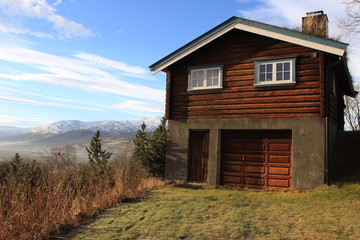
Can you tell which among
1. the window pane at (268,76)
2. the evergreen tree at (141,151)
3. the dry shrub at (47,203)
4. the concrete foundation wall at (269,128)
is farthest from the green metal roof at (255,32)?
the dry shrub at (47,203)

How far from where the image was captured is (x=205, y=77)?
44.5 feet

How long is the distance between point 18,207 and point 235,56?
33.2ft

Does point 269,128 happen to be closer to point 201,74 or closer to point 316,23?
point 201,74

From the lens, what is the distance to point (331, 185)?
34.8 feet

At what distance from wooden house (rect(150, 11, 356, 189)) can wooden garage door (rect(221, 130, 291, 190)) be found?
4cm

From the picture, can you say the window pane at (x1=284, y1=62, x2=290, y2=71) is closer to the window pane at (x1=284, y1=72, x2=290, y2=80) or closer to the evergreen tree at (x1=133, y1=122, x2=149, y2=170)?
the window pane at (x1=284, y1=72, x2=290, y2=80)

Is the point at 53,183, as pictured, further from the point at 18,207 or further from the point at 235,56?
the point at 235,56

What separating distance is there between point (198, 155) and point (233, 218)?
6.56m

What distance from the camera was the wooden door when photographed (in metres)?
13.3

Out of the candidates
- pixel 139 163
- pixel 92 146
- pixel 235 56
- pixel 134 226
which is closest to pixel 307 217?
pixel 134 226

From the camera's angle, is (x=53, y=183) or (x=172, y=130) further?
(x=172, y=130)

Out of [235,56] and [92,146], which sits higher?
[235,56]

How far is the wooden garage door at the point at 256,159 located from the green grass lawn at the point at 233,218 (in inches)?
81.3

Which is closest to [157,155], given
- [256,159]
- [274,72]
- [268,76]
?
[256,159]
